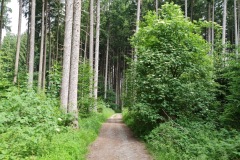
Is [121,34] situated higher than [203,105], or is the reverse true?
[121,34]

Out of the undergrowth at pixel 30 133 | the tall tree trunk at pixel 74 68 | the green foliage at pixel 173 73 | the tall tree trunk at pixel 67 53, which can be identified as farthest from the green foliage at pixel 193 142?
the tall tree trunk at pixel 67 53

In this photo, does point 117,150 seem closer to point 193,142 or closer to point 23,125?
point 193,142

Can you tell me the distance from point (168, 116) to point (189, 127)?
3.42 feet

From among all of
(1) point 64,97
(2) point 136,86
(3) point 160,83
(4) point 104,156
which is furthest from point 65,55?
(4) point 104,156

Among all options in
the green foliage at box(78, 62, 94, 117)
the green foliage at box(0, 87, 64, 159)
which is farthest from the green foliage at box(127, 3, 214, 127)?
the green foliage at box(78, 62, 94, 117)

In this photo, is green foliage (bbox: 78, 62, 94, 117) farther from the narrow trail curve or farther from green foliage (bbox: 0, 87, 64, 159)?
green foliage (bbox: 0, 87, 64, 159)

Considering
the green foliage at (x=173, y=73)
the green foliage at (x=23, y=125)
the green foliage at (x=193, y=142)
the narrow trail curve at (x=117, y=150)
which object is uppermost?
the green foliage at (x=173, y=73)

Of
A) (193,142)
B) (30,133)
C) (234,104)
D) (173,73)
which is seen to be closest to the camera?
(30,133)

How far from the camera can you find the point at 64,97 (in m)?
10.6

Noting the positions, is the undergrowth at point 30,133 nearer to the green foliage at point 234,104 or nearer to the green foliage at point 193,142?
the green foliage at point 193,142

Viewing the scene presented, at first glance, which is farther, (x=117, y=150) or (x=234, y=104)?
(x=234, y=104)

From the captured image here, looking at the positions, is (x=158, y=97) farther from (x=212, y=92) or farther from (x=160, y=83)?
(x=212, y=92)

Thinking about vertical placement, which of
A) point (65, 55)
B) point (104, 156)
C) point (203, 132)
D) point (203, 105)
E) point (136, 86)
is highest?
point (65, 55)

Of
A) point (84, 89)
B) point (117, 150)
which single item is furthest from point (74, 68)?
point (84, 89)
